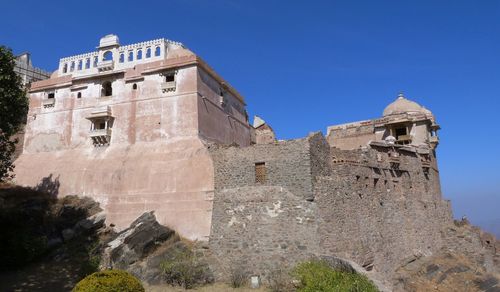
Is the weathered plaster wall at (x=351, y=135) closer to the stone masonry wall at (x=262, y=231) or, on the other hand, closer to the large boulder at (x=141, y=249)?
the stone masonry wall at (x=262, y=231)

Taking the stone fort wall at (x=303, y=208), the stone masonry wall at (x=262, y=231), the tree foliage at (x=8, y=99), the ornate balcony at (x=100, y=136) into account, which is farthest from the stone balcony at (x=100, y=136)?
the stone masonry wall at (x=262, y=231)

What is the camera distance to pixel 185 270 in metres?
16.5

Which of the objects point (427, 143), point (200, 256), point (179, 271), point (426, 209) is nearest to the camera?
point (179, 271)

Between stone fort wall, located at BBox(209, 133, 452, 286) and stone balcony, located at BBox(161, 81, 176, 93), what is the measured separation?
180 inches

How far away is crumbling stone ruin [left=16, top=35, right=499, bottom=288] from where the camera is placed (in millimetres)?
17875

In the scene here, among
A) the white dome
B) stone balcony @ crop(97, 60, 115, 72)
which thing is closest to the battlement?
stone balcony @ crop(97, 60, 115, 72)

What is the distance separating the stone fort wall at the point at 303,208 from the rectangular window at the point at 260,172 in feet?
0.56

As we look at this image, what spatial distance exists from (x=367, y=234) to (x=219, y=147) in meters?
8.77

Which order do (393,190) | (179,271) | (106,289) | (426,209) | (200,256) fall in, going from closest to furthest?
(106,289), (179,271), (200,256), (393,190), (426,209)

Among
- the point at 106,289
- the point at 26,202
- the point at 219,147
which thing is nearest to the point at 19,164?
the point at 26,202

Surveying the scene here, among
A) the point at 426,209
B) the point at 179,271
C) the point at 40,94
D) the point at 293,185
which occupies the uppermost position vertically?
the point at 40,94

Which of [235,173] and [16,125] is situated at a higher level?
[16,125]

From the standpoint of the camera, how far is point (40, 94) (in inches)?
1043

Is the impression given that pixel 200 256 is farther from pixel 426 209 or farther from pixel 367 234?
pixel 426 209
